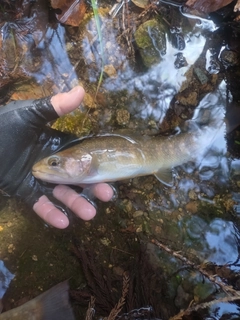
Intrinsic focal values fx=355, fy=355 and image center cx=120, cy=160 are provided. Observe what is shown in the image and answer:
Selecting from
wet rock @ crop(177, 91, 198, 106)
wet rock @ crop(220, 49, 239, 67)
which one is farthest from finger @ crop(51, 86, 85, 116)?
wet rock @ crop(220, 49, 239, 67)

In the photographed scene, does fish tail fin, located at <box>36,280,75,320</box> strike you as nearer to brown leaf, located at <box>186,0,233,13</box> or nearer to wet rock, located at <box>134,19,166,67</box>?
wet rock, located at <box>134,19,166,67</box>

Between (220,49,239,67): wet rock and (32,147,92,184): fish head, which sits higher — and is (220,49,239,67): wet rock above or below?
below

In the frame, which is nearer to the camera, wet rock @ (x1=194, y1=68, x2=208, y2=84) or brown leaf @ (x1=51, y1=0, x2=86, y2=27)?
brown leaf @ (x1=51, y1=0, x2=86, y2=27)

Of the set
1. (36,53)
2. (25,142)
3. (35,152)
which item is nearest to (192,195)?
(35,152)

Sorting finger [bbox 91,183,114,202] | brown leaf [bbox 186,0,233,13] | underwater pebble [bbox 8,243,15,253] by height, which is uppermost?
brown leaf [bbox 186,0,233,13]

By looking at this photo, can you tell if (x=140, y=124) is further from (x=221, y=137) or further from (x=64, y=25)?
(x=64, y=25)

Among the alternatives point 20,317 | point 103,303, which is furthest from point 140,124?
point 20,317
